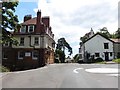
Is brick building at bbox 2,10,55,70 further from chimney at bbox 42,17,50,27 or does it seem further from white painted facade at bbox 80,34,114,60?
white painted facade at bbox 80,34,114,60

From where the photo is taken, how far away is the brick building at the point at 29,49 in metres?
48.6

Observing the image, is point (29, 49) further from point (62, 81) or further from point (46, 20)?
point (62, 81)

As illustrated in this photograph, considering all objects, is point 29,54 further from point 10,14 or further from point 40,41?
point 10,14

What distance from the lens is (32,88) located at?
50.7 feet

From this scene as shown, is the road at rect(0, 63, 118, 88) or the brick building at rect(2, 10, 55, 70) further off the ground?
the brick building at rect(2, 10, 55, 70)

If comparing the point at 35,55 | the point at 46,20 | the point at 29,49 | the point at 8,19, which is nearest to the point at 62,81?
the point at 8,19

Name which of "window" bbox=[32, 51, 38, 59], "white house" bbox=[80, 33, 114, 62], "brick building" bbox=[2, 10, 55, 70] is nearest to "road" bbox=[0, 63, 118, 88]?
"brick building" bbox=[2, 10, 55, 70]

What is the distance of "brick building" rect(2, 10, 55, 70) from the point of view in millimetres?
48594

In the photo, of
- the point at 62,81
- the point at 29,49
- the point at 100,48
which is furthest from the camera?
the point at 100,48

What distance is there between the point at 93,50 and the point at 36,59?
58.7 feet

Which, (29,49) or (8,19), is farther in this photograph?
(29,49)

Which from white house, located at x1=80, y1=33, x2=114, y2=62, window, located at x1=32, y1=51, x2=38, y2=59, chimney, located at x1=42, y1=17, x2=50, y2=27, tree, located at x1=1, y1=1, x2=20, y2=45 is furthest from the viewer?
white house, located at x1=80, y1=33, x2=114, y2=62

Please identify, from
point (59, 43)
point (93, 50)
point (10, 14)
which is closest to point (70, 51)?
point (59, 43)

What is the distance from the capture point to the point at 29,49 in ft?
162
